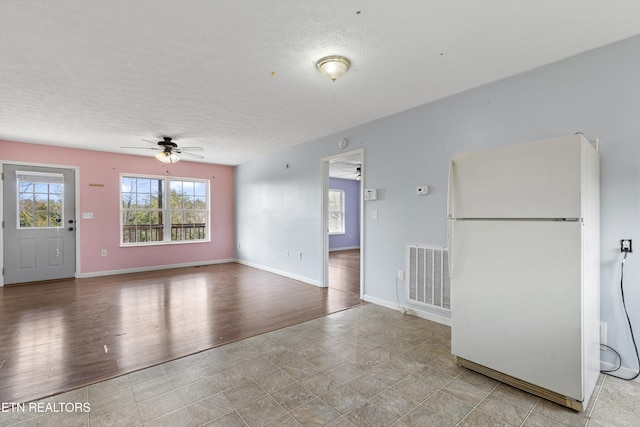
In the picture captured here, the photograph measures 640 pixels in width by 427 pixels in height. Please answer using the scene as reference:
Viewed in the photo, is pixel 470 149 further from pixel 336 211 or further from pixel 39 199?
pixel 39 199

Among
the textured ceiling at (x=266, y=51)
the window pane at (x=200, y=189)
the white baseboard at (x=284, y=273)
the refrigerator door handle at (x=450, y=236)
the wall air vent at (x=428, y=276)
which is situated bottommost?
the white baseboard at (x=284, y=273)

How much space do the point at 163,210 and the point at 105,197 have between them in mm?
1087

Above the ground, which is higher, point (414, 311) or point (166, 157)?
point (166, 157)

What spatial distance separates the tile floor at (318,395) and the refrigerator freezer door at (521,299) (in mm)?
216

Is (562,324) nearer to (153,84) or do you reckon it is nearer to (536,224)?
(536,224)

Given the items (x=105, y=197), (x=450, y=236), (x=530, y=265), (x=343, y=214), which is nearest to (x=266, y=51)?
(x=450, y=236)

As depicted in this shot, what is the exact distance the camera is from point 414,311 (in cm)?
346

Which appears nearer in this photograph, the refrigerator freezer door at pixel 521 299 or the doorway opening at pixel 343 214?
the refrigerator freezer door at pixel 521 299

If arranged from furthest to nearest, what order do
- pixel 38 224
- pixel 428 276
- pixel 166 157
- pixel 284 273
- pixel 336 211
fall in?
1. pixel 336 211
2. pixel 284 273
3. pixel 38 224
4. pixel 166 157
5. pixel 428 276

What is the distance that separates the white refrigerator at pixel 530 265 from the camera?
1.78 meters

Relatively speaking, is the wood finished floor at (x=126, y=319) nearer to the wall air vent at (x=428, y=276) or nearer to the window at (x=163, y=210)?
the wall air vent at (x=428, y=276)

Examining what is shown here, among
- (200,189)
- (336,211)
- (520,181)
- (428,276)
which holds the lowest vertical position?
(428,276)

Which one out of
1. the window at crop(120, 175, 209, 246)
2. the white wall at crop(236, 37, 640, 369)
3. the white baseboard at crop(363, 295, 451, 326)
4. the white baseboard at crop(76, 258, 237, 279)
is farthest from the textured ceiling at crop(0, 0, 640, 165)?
the white baseboard at crop(76, 258, 237, 279)

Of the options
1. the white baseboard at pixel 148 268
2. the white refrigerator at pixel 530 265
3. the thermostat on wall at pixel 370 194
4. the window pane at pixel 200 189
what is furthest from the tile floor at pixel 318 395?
the window pane at pixel 200 189
